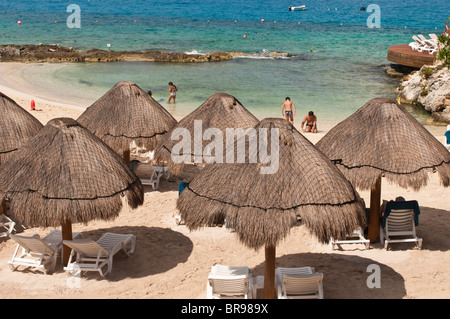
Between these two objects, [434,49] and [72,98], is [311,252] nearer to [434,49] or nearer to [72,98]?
[72,98]

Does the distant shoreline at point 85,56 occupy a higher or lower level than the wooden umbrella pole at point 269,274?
higher

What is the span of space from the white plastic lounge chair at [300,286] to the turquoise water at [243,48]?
15.1 meters

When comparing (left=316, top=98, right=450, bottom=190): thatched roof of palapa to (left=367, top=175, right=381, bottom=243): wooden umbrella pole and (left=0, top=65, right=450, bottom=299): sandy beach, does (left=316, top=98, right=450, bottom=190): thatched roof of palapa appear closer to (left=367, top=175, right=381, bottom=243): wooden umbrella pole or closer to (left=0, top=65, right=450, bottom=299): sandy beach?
(left=367, top=175, right=381, bottom=243): wooden umbrella pole

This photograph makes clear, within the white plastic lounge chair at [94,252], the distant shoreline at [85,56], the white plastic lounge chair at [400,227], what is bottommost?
the white plastic lounge chair at [94,252]

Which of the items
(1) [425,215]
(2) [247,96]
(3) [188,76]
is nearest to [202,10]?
(3) [188,76]

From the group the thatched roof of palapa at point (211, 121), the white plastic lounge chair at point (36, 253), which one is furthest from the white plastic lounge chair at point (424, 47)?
the white plastic lounge chair at point (36, 253)

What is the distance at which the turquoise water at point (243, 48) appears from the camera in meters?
27.0

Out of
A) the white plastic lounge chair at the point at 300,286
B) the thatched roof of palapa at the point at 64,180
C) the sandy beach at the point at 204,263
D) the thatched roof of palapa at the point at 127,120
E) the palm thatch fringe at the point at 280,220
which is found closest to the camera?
the palm thatch fringe at the point at 280,220

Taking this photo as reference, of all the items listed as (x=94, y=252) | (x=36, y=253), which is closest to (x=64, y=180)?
(x=94, y=252)

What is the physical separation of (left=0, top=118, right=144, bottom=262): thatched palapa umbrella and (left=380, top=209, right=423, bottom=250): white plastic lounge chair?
14.4 feet

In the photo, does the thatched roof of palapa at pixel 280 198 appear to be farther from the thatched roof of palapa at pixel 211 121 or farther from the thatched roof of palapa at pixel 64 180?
the thatched roof of palapa at pixel 211 121

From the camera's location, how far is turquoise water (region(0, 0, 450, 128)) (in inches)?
1061

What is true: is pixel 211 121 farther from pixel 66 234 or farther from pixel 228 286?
pixel 228 286

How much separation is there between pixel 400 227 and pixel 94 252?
534 cm
